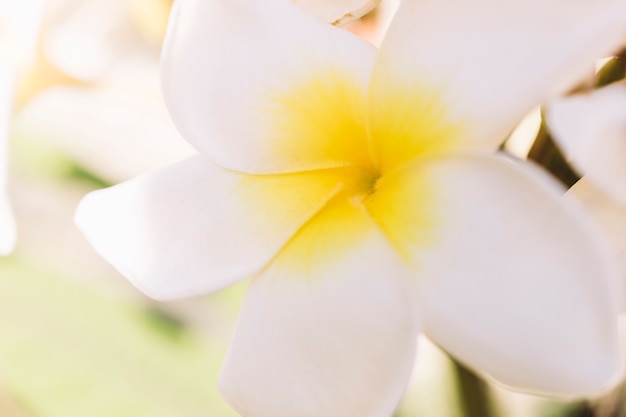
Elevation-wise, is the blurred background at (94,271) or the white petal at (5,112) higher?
the white petal at (5,112)

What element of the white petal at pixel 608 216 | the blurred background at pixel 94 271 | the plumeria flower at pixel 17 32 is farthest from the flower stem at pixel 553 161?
the plumeria flower at pixel 17 32

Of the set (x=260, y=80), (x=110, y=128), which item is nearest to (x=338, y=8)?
(x=260, y=80)

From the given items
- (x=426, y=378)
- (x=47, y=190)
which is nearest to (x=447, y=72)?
(x=426, y=378)

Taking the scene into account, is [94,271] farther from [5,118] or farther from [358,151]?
[358,151]

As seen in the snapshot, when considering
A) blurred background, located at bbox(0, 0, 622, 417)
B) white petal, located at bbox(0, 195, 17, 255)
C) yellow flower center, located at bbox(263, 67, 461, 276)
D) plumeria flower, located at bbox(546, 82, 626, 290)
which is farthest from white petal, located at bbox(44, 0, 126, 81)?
plumeria flower, located at bbox(546, 82, 626, 290)

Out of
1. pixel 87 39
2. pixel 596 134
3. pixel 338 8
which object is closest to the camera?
pixel 596 134

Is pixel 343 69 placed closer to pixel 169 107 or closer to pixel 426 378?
pixel 169 107

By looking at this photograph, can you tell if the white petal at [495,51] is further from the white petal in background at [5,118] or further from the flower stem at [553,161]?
the white petal in background at [5,118]
